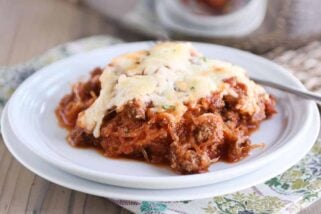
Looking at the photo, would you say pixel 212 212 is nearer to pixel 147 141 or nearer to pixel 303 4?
pixel 147 141

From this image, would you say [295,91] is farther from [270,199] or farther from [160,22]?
[160,22]

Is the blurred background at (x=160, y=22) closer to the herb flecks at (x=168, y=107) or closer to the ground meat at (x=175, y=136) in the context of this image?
the ground meat at (x=175, y=136)

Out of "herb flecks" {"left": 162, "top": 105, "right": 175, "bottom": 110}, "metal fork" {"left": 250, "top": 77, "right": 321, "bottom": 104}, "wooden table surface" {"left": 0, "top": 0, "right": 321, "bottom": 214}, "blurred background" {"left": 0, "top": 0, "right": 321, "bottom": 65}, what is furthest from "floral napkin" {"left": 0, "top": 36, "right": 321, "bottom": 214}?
"blurred background" {"left": 0, "top": 0, "right": 321, "bottom": 65}

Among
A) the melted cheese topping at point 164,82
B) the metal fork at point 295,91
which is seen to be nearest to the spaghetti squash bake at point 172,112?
the melted cheese topping at point 164,82

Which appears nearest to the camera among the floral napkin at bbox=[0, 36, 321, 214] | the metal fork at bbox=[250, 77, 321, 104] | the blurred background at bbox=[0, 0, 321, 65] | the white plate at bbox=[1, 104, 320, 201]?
the white plate at bbox=[1, 104, 320, 201]

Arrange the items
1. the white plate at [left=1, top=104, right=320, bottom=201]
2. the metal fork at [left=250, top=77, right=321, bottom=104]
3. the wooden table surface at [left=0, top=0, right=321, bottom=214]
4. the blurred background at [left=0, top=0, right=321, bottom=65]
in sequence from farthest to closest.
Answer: the blurred background at [left=0, top=0, right=321, bottom=65] → the metal fork at [left=250, top=77, right=321, bottom=104] → the wooden table surface at [left=0, top=0, right=321, bottom=214] → the white plate at [left=1, top=104, right=320, bottom=201]

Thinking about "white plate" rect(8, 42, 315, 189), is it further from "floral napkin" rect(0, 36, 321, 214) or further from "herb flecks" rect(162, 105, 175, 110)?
"herb flecks" rect(162, 105, 175, 110)
